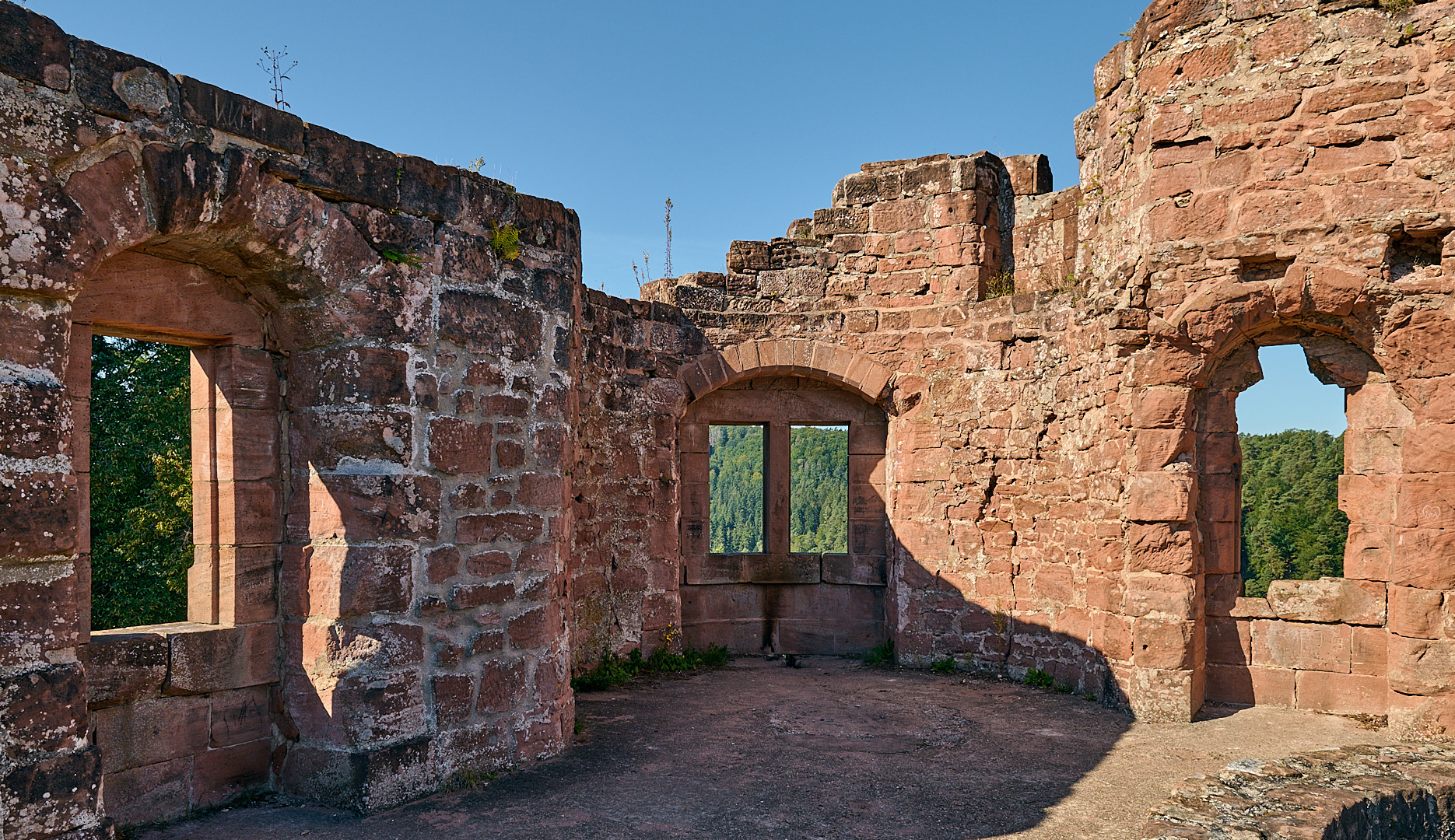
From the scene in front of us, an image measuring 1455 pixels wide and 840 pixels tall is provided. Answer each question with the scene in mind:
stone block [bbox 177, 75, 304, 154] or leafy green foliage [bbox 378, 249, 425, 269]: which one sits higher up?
stone block [bbox 177, 75, 304, 154]

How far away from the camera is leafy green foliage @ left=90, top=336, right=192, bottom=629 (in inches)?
477

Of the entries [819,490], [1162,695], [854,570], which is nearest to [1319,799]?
[1162,695]

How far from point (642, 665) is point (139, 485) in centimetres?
921

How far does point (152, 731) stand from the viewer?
12.4ft

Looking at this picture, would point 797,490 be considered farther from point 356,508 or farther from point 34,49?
point 34,49

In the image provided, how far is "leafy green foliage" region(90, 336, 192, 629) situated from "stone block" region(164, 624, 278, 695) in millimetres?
8837

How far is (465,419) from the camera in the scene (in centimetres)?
445

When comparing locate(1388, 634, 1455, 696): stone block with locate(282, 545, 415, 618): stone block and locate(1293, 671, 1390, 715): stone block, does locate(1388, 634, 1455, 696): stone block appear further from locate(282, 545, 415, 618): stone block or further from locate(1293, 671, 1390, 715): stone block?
→ locate(282, 545, 415, 618): stone block

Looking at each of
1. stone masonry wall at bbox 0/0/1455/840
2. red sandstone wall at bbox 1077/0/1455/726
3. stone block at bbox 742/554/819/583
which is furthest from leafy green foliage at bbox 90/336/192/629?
red sandstone wall at bbox 1077/0/1455/726

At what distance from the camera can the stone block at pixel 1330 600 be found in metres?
5.66

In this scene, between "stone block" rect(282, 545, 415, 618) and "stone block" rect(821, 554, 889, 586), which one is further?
"stone block" rect(821, 554, 889, 586)

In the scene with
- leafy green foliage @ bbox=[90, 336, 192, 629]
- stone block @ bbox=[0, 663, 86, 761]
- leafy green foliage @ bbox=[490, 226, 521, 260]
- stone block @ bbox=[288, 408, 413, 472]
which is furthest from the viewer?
leafy green foliage @ bbox=[90, 336, 192, 629]

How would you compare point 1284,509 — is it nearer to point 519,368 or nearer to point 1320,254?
point 1320,254

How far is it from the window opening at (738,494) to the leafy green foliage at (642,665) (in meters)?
37.7
